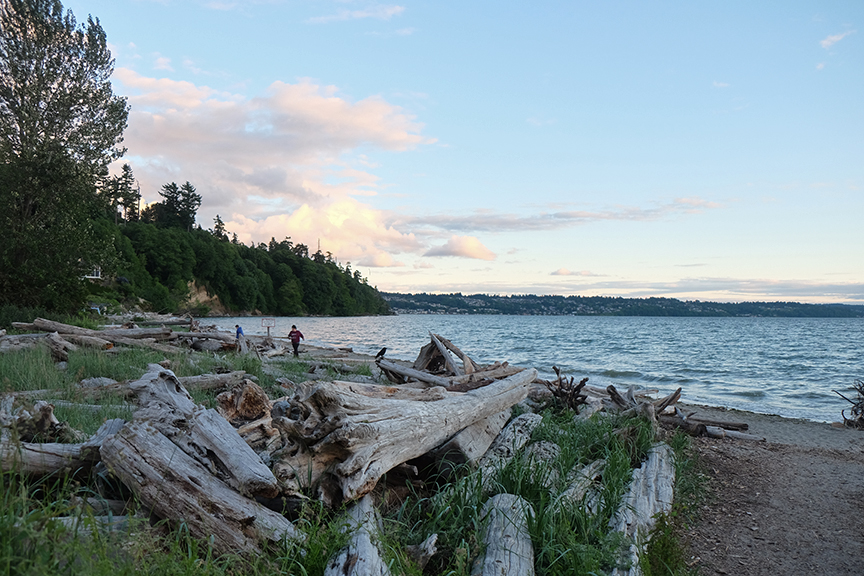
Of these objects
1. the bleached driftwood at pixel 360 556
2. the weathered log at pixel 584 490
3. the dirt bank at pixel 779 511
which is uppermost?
the bleached driftwood at pixel 360 556

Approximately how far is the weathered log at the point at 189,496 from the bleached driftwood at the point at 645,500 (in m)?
2.39

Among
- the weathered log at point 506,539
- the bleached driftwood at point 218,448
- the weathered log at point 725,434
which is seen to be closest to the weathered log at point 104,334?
the bleached driftwood at point 218,448

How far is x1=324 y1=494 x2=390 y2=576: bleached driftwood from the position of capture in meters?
2.77

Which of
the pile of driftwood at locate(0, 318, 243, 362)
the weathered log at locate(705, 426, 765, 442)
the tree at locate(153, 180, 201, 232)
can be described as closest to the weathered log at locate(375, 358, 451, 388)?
the weathered log at locate(705, 426, 765, 442)

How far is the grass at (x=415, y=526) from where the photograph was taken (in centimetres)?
218

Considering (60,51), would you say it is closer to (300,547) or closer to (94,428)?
(94,428)

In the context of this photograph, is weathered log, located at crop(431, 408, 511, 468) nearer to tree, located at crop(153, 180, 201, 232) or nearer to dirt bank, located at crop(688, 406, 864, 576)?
dirt bank, located at crop(688, 406, 864, 576)

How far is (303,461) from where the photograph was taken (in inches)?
148

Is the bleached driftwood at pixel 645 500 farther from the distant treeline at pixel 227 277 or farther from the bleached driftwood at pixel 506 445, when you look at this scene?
the distant treeline at pixel 227 277

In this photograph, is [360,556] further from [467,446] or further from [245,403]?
[245,403]

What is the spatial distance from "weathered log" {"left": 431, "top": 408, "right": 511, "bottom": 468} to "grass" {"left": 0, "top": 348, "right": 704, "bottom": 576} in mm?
155

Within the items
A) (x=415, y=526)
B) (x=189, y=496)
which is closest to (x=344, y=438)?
(x=415, y=526)

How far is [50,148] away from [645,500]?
969 inches

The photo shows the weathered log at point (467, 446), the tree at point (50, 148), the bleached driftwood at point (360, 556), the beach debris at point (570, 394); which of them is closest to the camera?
the bleached driftwood at point (360, 556)
